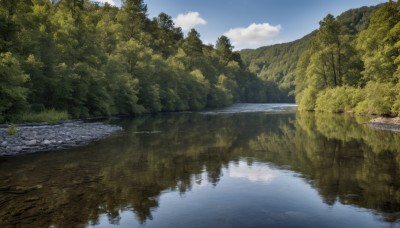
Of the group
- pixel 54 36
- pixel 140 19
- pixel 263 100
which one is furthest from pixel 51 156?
pixel 263 100

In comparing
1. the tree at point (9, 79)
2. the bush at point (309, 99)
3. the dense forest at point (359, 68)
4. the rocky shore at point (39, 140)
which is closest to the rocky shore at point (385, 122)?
the dense forest at point (359, 68)

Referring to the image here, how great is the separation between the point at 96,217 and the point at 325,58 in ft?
225

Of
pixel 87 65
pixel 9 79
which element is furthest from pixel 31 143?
pixel 87 65

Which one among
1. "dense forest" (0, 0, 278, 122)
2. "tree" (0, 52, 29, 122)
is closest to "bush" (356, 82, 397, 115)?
"dense forest" (0, 0, 278, 122)

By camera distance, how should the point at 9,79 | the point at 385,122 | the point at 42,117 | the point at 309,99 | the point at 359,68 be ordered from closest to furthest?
the point at 9,79, the point at 42,117, the point at 385,122, the point at 359,68, the point at 309,99

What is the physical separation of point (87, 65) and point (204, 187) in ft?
126

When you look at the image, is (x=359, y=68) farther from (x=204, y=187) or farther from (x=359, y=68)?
(x=204, y=187)

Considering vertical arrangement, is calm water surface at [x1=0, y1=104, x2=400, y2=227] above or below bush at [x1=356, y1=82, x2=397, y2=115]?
below

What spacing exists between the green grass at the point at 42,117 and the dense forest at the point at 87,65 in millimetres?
576

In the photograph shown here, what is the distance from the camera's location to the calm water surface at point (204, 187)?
10234mm

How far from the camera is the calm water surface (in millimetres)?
10234

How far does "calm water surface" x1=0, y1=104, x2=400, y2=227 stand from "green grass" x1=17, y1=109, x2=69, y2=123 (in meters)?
14.3

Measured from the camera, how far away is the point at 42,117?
36500 mm

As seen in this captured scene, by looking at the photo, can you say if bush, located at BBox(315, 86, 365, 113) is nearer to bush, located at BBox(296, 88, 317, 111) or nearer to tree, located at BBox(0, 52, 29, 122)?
bush, located at BBox(296, 88, 317, 111)
